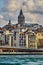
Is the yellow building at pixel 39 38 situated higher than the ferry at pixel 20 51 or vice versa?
the yellow building at pixel 39 38

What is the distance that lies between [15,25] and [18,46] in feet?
9.39

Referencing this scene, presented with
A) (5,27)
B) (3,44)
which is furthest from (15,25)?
(3,44)

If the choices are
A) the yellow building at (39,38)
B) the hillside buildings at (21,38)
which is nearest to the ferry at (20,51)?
the hillside buildings at (21,38)

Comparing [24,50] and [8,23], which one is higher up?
[8,23]

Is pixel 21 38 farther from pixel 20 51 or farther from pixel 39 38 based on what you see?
pixel 39 38

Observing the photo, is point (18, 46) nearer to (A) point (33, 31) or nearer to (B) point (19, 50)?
(B) point (19, 50)

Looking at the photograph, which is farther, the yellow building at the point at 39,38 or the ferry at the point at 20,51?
the yellow building at the point at 39,38

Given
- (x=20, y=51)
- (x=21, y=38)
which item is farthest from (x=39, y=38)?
(x=20, y=51)

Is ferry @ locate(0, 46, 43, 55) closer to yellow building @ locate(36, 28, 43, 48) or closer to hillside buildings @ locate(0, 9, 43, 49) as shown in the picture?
hillside buildings @ locate(0, 9, 43, 49)

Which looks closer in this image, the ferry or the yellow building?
the ferry

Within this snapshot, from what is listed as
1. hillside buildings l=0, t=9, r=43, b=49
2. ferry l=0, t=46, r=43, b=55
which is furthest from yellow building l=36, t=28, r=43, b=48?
ferry l=0, t=46, r=43, b=55

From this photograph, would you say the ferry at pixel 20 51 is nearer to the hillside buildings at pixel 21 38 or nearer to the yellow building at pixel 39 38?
the hillside buildings at pixel 21 38

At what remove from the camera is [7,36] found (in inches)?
803

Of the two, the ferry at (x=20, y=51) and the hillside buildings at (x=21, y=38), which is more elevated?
the hillside buildings at (x=21, y=38)
